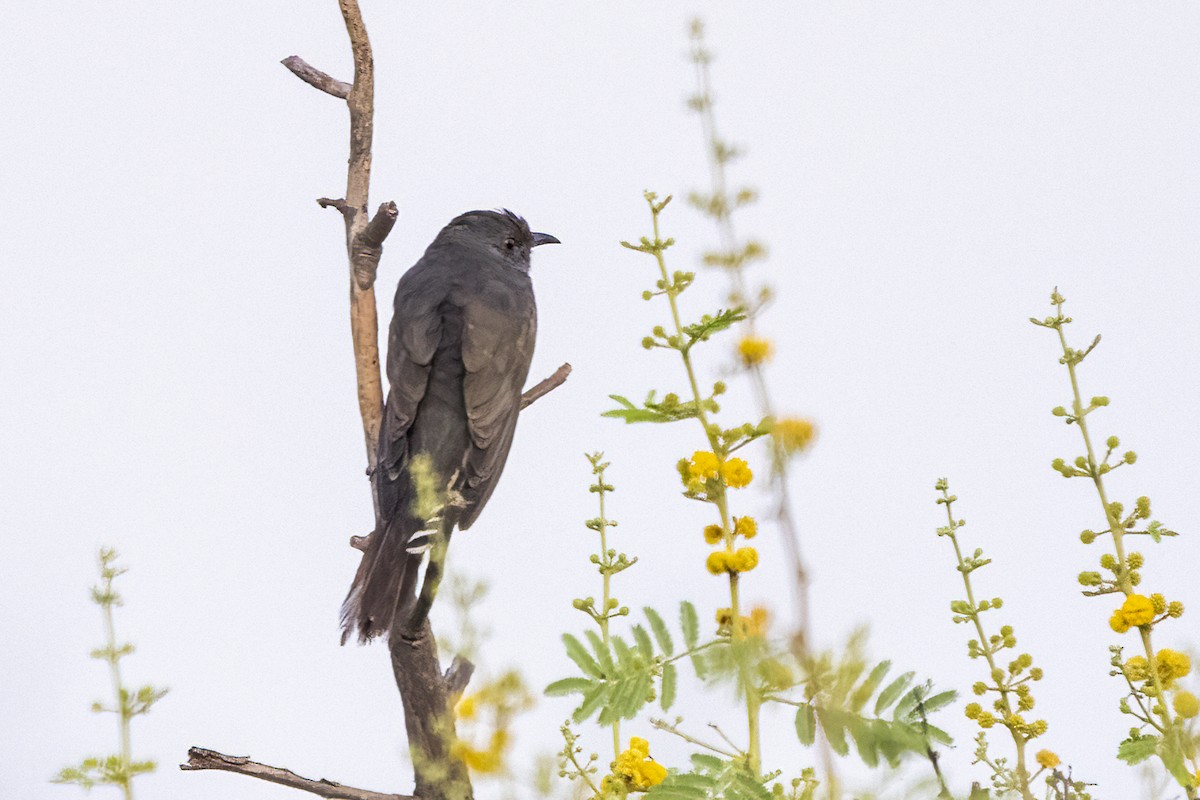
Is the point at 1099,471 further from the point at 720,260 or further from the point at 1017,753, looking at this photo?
the point at 720,260

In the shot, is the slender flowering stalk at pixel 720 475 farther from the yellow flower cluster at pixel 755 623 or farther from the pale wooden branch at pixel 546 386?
the pale wooden branch at pixel 546 386

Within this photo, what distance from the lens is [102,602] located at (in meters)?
3.12

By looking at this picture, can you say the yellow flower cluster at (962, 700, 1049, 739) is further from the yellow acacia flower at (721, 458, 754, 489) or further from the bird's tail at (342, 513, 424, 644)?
the bird's tail at (342, 513, 424, 644)

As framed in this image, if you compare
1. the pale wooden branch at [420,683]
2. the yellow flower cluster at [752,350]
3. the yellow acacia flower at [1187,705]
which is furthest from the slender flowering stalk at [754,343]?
the pale wooden branch at [420,683]

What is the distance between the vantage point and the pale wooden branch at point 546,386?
5.14 metres

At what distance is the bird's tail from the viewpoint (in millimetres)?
4109

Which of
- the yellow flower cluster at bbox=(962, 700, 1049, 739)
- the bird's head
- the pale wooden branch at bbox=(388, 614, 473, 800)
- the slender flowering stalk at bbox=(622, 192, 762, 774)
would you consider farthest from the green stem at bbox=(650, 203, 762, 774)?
the bird's head

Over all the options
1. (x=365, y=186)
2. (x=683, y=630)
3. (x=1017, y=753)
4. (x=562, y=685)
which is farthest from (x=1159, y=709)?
→ (x=365, y=186)

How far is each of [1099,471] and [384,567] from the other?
92.9 inches

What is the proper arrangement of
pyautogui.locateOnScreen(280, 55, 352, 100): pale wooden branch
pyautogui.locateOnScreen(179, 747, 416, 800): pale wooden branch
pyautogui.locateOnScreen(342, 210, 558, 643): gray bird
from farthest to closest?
pyautogui.locateOnScreen(280, 55, 352, 100): pale wooden branch, pyautogui.locateOnScreen(342, 210, 558, 643): gray bird, pyautogui.locateOnScreen(179, 747, 416, 800): pale wooden branch

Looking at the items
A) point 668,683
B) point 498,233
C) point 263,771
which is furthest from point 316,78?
point 668,683

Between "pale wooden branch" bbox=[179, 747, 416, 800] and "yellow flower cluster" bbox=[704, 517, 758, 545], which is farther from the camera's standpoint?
"pale wooden branch" bbox=[179, 747, 416, 800]

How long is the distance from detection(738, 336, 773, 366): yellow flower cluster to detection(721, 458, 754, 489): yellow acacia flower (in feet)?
1.07

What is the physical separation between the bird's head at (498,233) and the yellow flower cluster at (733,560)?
383 cm
